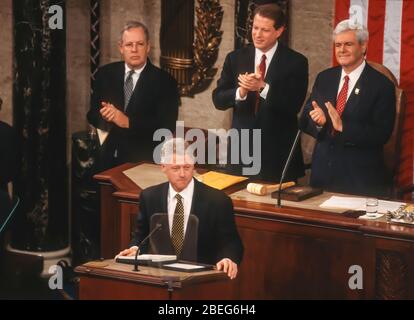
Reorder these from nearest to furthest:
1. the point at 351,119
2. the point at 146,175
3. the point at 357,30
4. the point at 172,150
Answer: the point at 172,150 → the point at 357,30 → the point at 351,119 → the point at 146,175

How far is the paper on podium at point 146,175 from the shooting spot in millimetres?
7691

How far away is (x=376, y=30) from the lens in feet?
27.4

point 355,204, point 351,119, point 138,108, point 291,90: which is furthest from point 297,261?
point 138,108

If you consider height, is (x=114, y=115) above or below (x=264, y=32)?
below

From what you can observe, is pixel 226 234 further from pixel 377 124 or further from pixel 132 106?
pixel 132 106

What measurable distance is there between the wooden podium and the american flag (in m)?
2.89

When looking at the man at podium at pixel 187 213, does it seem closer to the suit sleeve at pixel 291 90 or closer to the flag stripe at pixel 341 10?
the suit sleeve at pixel 291 90

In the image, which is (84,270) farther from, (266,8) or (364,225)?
(266,8)

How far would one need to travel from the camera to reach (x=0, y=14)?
958 cm

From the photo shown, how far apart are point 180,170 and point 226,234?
0.44m

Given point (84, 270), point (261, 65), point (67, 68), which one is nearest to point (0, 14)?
point (67, 68)

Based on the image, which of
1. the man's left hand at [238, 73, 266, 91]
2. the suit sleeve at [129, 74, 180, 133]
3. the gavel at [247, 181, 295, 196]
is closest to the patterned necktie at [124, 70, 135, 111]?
the suit sleeve at [129, 74, 180, 133]

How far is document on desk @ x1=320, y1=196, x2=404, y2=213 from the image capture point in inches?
274
